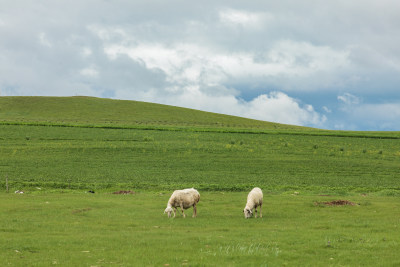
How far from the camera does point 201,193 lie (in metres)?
41.8

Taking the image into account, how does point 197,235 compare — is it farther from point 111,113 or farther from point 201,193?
point 111,113

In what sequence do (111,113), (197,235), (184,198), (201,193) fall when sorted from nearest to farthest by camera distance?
(197,235) < (184,198) < (201,193) < (111,113)

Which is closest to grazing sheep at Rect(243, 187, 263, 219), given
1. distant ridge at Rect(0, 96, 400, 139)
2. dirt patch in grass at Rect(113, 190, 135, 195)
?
dirt patch in grass at Rect(113, 190, 135, 195)

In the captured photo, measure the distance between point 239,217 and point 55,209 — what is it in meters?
12.9

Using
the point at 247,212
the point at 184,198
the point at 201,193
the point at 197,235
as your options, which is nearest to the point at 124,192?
the point at 201,193

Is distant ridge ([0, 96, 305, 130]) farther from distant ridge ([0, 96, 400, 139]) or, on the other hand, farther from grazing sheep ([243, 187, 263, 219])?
grazing sheep ([243, 187, 263, 219])

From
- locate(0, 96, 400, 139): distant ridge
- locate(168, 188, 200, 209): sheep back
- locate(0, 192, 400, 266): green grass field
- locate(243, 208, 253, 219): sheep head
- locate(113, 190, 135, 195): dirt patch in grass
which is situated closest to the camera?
locate(0, 192, 400, 266): green grass field

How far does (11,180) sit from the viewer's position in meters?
47.0

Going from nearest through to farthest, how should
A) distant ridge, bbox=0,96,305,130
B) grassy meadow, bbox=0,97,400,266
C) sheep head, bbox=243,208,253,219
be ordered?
grassy meadow, bbox=0,97,400,266 < sheep head, bbox=243,208,253,219 < distant ridge, bbox=0,96,305,130

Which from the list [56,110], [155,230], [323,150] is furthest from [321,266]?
[56,110]

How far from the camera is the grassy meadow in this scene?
16.6 meters

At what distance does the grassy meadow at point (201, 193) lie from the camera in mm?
16625

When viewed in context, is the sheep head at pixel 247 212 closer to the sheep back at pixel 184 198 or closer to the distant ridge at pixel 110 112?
the sheep back at pixel 184 198

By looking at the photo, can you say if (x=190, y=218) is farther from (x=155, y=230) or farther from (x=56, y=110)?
(x=56, y=110)
